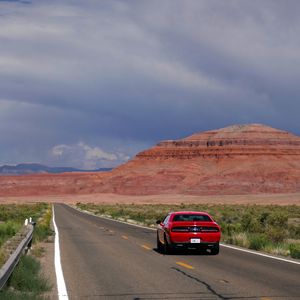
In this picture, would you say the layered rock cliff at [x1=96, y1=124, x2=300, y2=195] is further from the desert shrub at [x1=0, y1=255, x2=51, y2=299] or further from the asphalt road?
the desert shrub at [x1=0, y1=255, x2=51, y2=299]

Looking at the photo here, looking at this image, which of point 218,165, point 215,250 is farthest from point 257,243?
point 218,165

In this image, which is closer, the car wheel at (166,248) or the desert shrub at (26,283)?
the desert shrub at (26,283)

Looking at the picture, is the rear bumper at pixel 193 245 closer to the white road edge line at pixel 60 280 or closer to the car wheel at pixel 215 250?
the car wheel at pixel 215 250

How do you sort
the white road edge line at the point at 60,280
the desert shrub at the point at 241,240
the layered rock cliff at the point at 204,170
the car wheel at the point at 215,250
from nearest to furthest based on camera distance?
the white road edge line at the point at 60,280, the car wheel at the point at 215,250, the desert shrub at the point at 241,240, the layered rock cliff at the point at 204,170

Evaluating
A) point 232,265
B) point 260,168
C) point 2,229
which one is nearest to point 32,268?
point 232,265

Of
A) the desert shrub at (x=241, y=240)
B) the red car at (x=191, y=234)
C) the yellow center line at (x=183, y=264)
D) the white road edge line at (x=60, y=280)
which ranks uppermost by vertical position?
the red car at (x=191, y=234)

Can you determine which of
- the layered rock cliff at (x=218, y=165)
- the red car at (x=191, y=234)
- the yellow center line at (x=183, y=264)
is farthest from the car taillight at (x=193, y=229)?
the layered rock cliff at (x=218, y=165)

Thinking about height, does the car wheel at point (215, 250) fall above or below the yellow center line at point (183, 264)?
above

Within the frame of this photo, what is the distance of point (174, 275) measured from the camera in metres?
13.7

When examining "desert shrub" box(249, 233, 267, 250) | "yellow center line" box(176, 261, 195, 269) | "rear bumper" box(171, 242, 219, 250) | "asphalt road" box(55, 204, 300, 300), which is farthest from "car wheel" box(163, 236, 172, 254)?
"desert shrub" box(249, 233, 267, 250)

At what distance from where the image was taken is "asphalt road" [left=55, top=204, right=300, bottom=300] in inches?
436

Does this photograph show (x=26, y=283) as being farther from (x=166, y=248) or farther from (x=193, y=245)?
(x=166, y=248)

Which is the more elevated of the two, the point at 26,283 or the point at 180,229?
the point at 180,229

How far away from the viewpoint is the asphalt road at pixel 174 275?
11.1 meters
